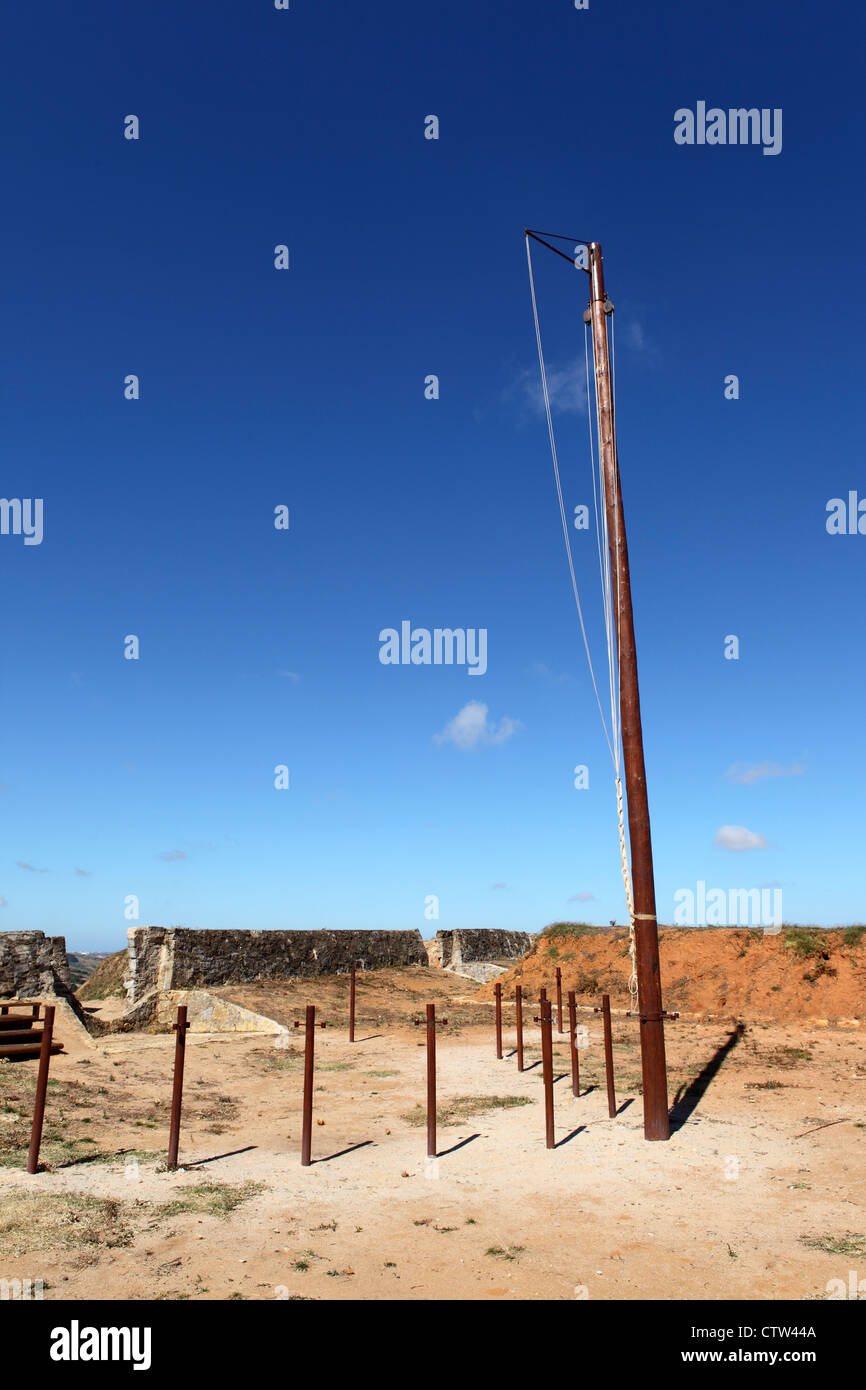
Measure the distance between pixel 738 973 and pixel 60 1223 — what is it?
18.0 meters

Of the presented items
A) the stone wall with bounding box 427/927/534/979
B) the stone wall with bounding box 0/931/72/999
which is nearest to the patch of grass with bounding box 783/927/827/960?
the stone wall with bounding box 427/927/534/979

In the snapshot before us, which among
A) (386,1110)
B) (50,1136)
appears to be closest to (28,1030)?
(50,1136)

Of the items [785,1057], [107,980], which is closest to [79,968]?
[107,980]

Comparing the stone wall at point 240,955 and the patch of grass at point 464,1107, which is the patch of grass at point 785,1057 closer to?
the patch of grass at point 464,1107

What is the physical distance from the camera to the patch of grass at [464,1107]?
32.1 ft

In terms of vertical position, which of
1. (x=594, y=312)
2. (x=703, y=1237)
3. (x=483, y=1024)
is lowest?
(x=483, y=1024)

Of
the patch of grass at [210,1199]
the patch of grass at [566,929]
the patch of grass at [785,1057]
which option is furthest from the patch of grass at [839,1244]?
the patch of grass at [566,929]

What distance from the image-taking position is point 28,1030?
481 inches

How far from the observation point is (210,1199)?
21.5 feet

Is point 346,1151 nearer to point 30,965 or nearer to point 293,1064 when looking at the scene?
point 293,1064

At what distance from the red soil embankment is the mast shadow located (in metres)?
4.19

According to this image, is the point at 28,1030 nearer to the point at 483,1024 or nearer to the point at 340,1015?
the point at 340,1015

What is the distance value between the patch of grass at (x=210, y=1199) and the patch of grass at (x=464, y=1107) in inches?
127
